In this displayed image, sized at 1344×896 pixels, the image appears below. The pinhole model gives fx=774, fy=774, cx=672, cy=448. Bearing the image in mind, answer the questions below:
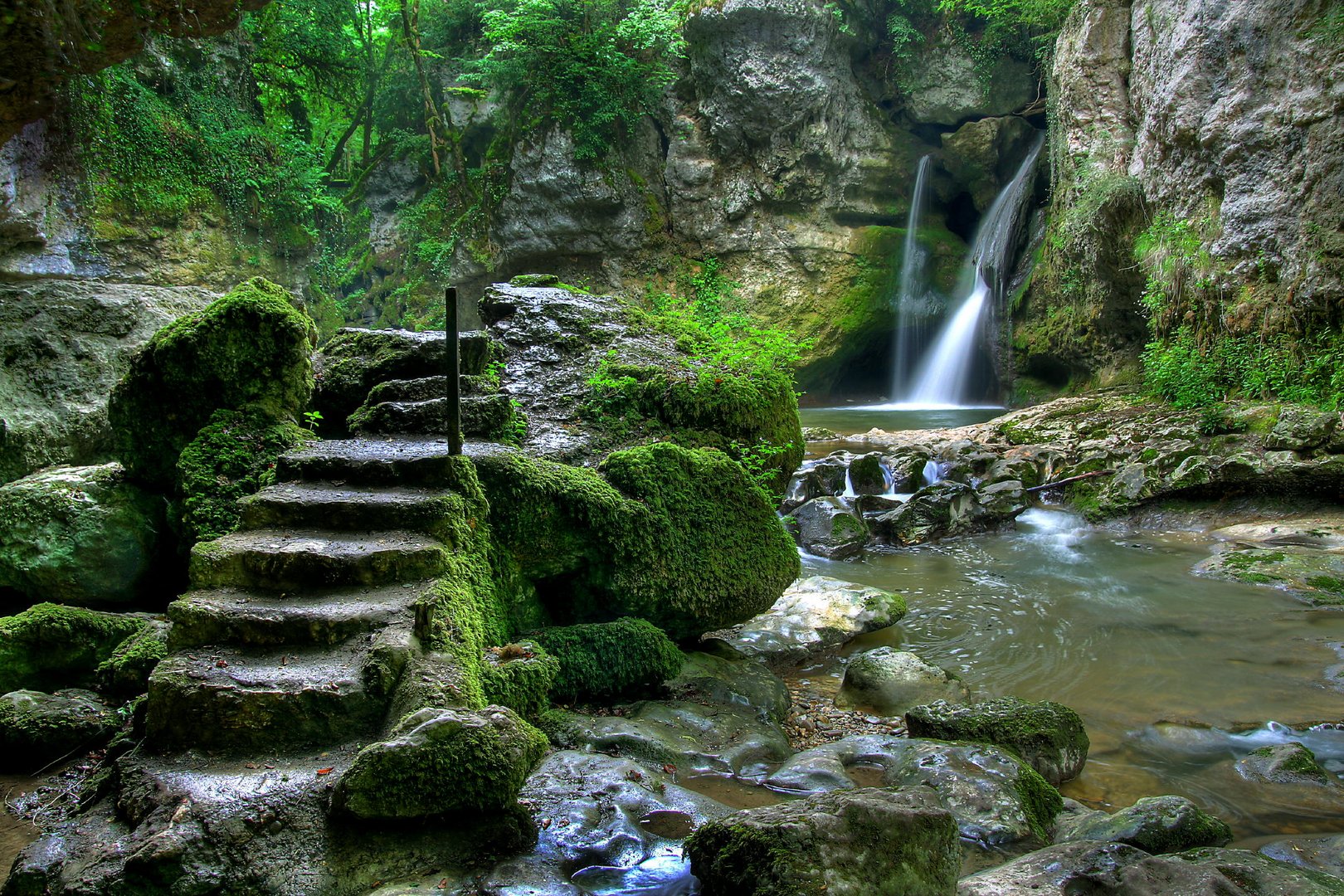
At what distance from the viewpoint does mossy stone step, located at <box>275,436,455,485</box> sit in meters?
4.04

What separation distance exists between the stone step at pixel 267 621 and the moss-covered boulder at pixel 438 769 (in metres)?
0.60

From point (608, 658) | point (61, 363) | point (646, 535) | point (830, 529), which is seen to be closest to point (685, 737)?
point (608, 658)

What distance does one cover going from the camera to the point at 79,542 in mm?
4652

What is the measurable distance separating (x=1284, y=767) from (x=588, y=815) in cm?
389

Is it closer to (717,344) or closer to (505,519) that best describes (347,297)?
(717,344)

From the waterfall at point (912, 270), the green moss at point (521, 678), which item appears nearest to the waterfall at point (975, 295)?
the waterfall at point (912, 270)

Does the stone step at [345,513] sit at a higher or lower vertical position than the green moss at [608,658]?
Result: higher

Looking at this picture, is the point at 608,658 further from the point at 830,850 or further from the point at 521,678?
the point at 830,850

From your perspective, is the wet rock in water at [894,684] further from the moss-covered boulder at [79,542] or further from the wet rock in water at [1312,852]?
the moss-covered boulder at [79,542]

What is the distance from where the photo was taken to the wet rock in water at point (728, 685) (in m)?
4.63

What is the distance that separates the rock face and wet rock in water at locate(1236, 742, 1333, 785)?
904cm

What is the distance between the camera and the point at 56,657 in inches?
162

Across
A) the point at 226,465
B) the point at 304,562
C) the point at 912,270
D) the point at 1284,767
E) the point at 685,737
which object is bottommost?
the point at 1284,767

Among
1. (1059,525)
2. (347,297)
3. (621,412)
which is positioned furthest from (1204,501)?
(347,297)
